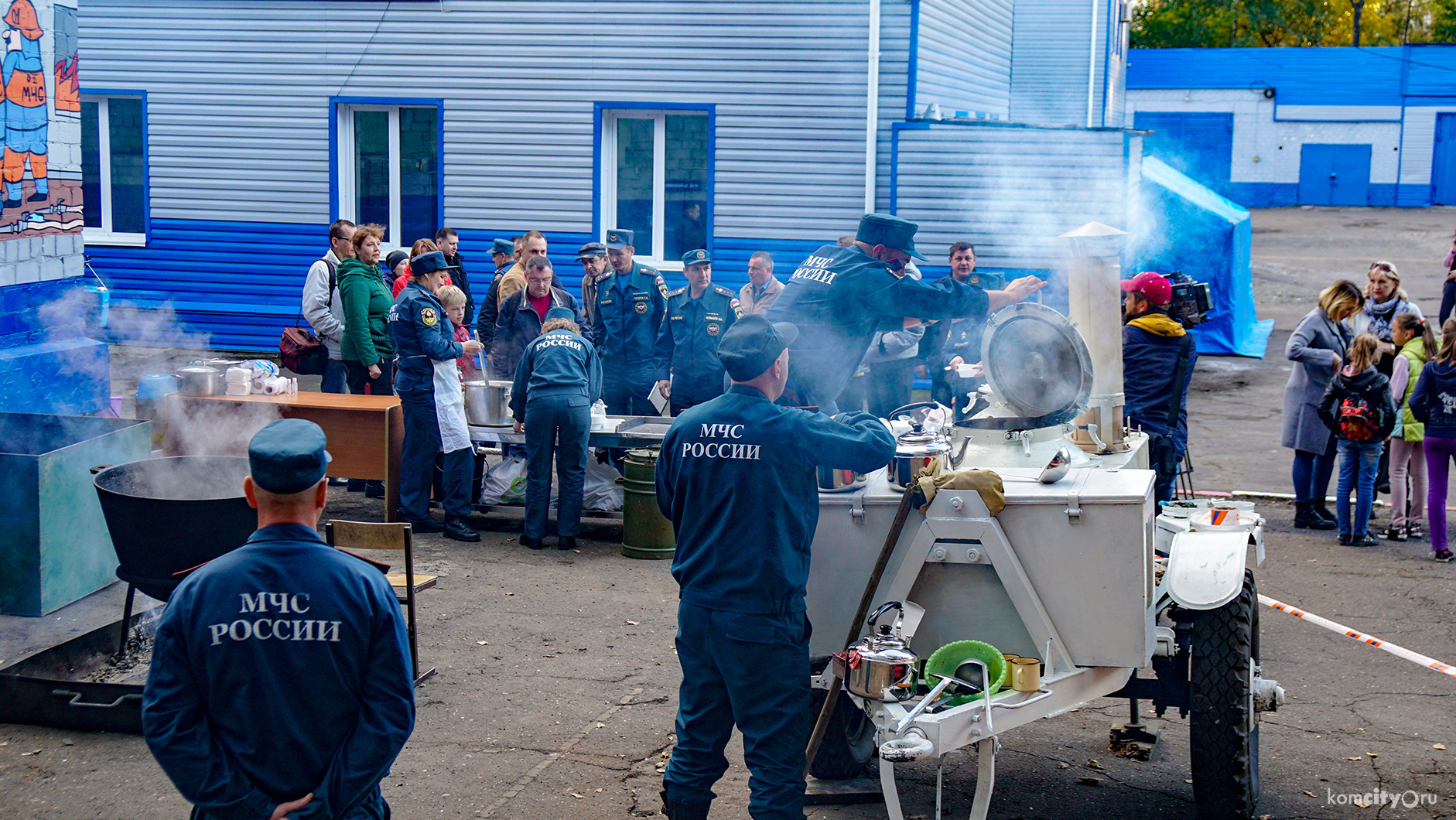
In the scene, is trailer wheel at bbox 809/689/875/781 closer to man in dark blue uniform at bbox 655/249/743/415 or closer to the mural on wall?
man in dark blue uniform at bbox 655/249/743/415

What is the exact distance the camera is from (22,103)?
8.26 meters

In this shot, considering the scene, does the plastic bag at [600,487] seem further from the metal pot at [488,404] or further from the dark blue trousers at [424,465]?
the dark blue trousers at [424,465]

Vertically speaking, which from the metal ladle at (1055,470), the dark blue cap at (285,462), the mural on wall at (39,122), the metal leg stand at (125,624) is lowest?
the metal leg stand at (125,624)

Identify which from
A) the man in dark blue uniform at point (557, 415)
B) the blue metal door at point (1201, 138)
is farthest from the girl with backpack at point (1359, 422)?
the blue metal door at point (1201, 138)

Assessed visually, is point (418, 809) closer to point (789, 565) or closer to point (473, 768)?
point (473, 768)

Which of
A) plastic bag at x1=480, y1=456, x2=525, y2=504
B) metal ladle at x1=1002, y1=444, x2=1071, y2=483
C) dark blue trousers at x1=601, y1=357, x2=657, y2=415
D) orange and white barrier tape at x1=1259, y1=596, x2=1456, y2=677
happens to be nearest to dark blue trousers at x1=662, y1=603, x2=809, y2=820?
metal ladle at x1=1002, y1=444, x2=1071, y2=483

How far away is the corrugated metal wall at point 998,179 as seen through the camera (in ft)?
42.7

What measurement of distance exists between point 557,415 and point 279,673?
5.63 meters

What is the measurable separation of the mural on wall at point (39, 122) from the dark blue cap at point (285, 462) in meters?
6.67

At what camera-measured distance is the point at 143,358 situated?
1478cm

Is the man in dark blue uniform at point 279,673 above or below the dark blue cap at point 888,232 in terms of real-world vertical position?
below

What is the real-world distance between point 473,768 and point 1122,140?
1071cm

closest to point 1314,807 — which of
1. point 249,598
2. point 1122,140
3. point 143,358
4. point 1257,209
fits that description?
point 249,598

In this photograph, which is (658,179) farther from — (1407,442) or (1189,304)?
(1407,442)
